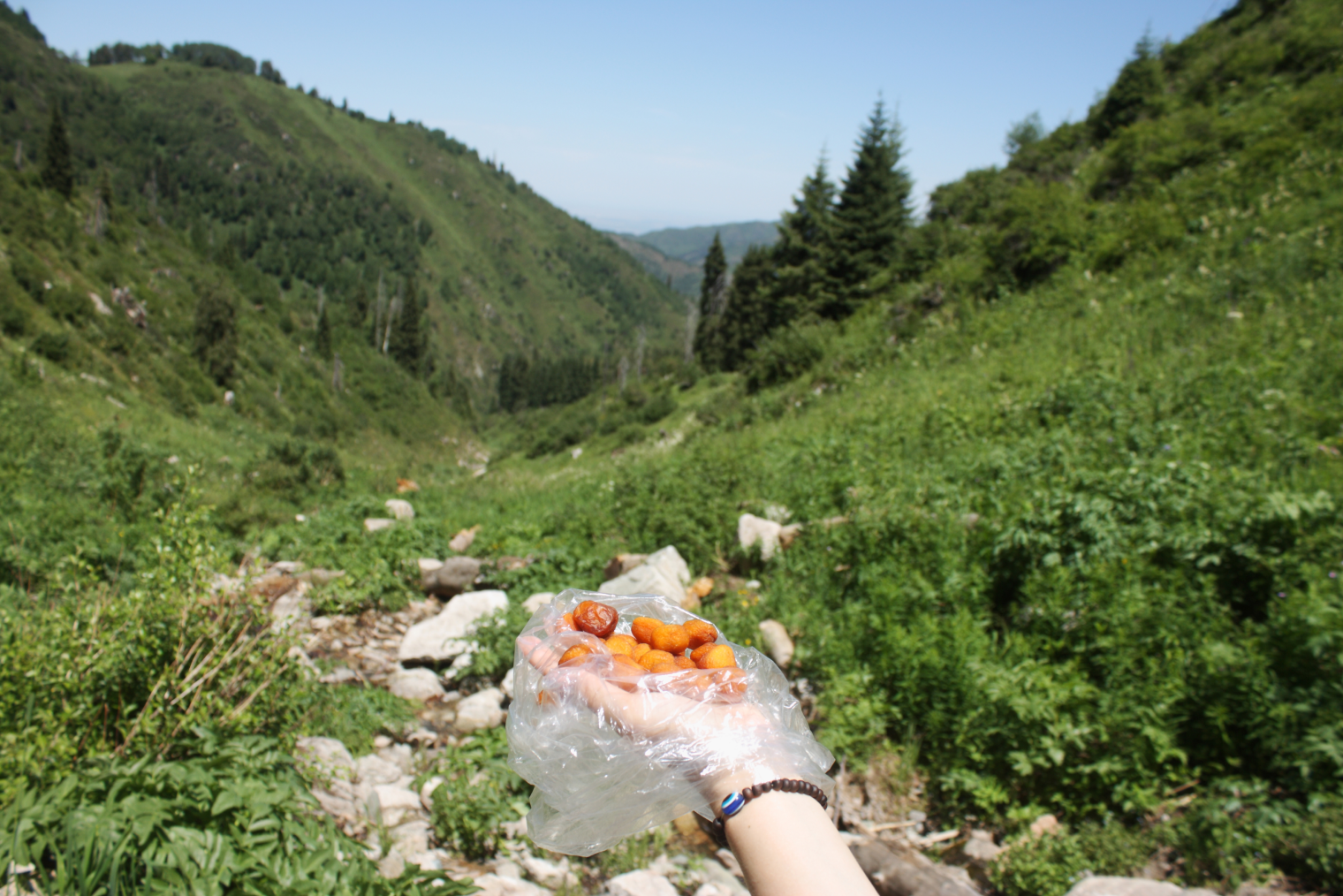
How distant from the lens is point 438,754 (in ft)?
14.7

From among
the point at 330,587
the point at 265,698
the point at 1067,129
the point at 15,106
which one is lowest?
the point at 330,587

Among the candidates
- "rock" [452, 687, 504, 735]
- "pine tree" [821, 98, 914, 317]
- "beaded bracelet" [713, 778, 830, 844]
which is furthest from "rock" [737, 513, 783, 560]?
"pine tree" [821, 98, 914, 317]

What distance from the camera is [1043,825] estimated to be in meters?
3.74

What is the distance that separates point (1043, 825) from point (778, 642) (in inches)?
83.2

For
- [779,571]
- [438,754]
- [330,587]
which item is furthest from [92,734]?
[779,571]

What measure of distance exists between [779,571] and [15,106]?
4670 inches

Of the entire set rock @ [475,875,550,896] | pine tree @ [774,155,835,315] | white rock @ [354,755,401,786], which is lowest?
white rock @ [354,755,401,786]

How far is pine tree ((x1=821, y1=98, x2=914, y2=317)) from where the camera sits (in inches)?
945

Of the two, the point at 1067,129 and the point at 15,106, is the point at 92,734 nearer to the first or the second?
the point at 1067,129

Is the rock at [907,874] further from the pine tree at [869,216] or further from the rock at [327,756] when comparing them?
the pine tree at [869,216]

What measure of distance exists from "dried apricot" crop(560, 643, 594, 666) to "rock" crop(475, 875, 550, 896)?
2.28 metres

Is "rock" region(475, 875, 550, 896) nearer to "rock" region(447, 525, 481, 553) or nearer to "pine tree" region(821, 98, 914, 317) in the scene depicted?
"rock" region(447, 525, 481, 553)

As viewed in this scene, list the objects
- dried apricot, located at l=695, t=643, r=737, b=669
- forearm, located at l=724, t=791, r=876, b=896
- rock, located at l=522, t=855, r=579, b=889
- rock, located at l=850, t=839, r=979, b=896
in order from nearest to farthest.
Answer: forearm, located at l=724, t=791, r=876, b=896
dried apricot, located at l=695, t=643, r=737, b=669
rock, located at l=850, t=839, r=979, b=896
rock, located at l=522, t=855, r=579, b=889

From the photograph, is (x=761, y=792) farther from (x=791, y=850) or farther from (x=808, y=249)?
(x=808, y=249)
